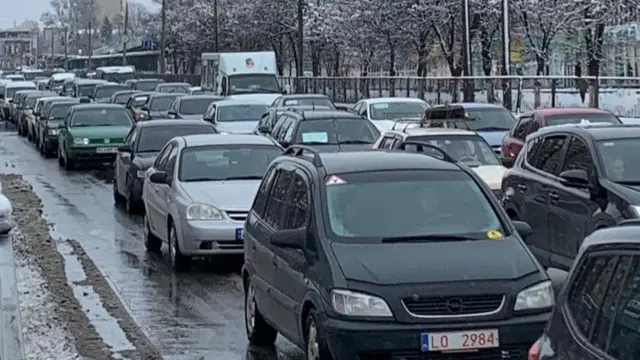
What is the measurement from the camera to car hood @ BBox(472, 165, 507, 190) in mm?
16500

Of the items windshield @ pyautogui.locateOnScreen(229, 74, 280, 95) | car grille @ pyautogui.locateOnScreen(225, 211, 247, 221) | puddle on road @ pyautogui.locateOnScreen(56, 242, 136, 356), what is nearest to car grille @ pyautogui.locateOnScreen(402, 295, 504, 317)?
puddle on road @ pyautogui.locateOnScreen(56, 242, 136, 356)

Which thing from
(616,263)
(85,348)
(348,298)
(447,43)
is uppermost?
(447,43)

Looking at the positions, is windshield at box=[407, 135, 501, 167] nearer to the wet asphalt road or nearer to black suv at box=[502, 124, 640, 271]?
black suv at box=[502, 124, 640, 271]

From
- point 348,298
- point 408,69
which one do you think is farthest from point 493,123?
point 408,69

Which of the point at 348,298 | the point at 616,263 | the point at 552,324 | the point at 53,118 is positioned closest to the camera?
the point at 616,263

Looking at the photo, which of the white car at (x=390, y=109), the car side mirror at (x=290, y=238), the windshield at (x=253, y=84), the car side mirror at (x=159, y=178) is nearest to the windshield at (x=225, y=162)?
the car side mirror at (x=159, y=178)

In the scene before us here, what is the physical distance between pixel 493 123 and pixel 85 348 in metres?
17.7

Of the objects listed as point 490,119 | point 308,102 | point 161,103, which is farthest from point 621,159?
point 161,103

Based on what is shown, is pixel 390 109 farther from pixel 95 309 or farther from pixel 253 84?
pixel 95 309

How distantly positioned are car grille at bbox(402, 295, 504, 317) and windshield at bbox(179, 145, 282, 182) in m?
7.79

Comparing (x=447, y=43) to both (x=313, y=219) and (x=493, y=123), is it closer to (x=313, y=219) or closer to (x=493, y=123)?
(x=493, y=123)

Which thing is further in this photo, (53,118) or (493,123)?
(53,118)

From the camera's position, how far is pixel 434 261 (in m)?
7.98

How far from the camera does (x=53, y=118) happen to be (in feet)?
122
